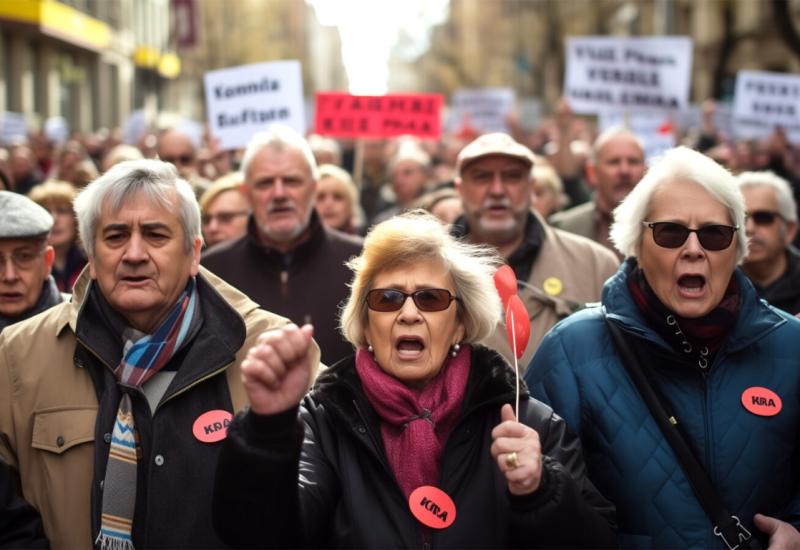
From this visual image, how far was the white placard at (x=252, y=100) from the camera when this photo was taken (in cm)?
963

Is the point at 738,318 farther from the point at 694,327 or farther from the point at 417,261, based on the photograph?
the point at 417,261

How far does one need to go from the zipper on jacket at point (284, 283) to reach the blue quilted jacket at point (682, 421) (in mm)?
2367

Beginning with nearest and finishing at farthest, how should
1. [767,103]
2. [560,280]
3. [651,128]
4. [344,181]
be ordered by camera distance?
[560,280], [344,181], [767,103], [651,128]

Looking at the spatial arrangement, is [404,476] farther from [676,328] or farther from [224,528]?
[676,328]

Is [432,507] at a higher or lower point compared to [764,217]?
lower

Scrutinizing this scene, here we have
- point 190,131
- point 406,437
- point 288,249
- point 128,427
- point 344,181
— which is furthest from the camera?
point 190,131

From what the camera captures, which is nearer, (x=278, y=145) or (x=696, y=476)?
(x=696, y=476)

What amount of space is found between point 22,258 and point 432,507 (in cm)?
225

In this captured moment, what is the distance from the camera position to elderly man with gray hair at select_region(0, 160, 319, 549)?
11.8 feet

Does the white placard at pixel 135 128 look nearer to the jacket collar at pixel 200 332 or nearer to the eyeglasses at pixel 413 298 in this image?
the jacket collar at pixel 200 332

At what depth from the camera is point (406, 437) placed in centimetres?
334

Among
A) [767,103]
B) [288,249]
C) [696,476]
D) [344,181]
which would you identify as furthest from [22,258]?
[767,103]

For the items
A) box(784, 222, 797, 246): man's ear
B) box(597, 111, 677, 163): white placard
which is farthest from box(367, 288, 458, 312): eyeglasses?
box(597, 111, 677, 163): white placard

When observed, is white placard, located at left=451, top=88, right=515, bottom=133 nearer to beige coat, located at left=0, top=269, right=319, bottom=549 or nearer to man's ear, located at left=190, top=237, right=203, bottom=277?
man's ear, located at left=190, top=237, right=203, bottom=277
